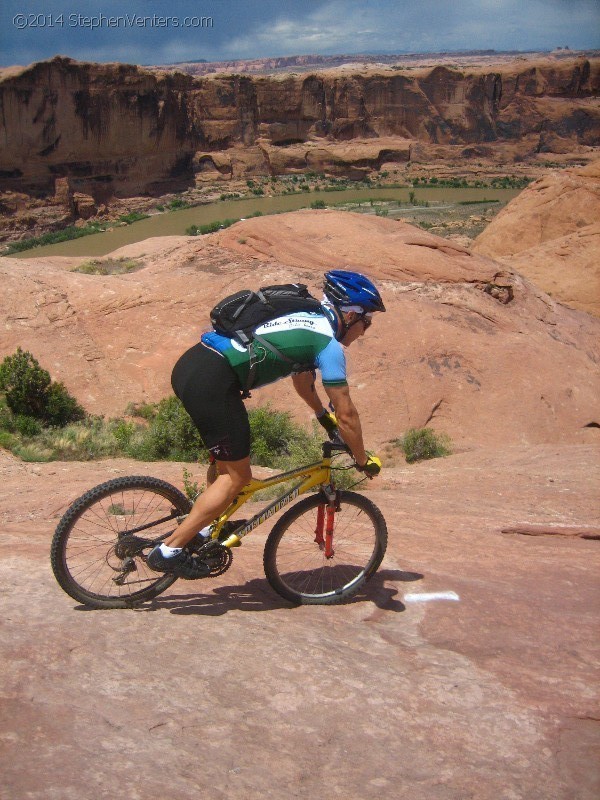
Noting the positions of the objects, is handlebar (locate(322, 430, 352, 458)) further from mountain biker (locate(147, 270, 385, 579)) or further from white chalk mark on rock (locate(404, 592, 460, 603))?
white chalk mark on rock (locate(404, 592, 460, 603))

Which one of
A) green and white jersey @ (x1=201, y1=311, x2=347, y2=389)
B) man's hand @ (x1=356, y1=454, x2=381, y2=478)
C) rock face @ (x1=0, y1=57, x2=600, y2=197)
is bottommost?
man's hand @ (x1=356, y1=454, x2=381, y2=478)

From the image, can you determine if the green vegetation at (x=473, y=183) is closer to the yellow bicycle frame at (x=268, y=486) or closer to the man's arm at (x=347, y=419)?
the yellow bicycle frame at (x=268, y=486)

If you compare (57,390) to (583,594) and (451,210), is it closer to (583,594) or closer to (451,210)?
(583,594)

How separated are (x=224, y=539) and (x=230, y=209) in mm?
46339

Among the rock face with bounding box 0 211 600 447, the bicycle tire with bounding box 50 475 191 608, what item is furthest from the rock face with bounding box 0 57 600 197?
the bicycle tire with bounding box 50 475 191 608

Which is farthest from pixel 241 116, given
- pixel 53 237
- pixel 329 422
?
pixel 329 422

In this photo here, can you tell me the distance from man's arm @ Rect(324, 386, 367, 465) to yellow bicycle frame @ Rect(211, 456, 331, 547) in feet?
0.88

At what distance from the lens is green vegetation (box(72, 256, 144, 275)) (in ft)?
43.4

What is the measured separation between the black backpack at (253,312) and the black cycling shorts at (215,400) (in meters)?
0.11

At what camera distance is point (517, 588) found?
4.27m

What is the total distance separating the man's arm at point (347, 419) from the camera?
3488mm

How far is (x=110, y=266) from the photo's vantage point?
536 inches

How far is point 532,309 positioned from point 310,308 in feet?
31.3

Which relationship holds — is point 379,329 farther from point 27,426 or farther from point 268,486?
point 268,486
